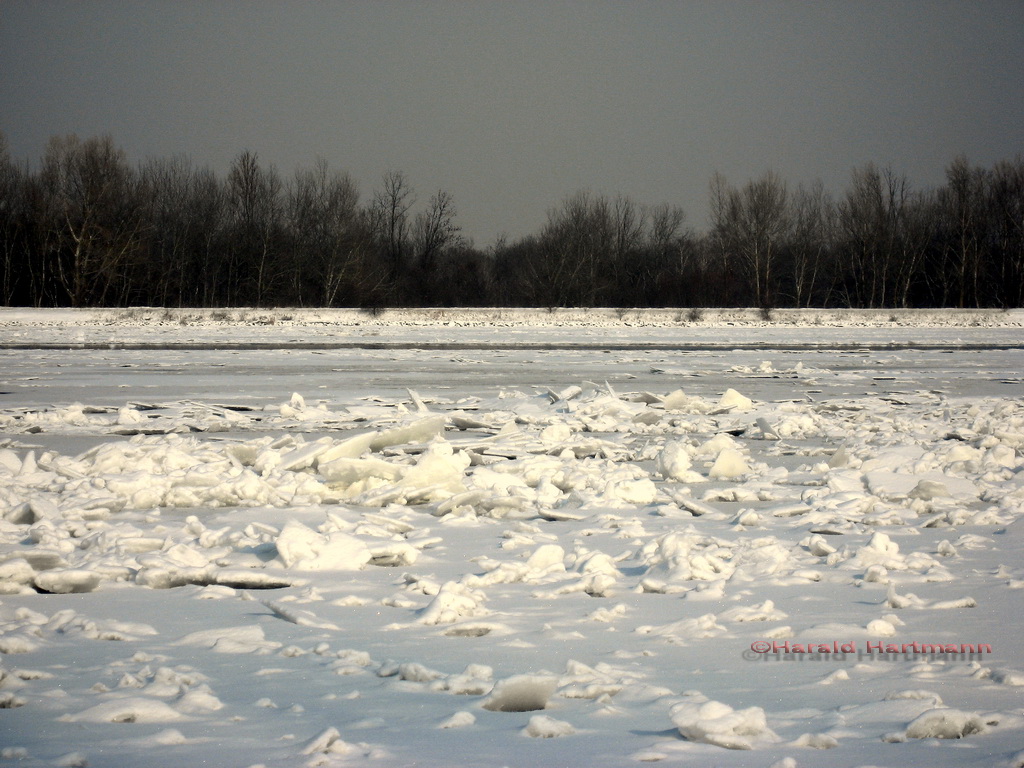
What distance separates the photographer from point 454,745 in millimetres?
2549

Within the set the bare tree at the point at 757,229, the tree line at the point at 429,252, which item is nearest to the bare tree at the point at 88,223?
the tree line at the point at 429,252

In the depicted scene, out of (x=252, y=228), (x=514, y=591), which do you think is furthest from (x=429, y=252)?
(x=514, y=591)

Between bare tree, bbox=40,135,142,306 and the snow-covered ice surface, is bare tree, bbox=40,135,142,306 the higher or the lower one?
the higher one

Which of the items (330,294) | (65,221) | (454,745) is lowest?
(454,745)

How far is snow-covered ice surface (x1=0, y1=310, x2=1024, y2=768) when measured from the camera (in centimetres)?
263

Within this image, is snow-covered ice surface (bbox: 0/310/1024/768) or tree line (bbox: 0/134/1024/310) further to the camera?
tree line (bbox: 0/134/1024/310)

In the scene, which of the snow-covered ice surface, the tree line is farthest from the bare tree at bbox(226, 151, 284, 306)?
the snow-covered ice surface

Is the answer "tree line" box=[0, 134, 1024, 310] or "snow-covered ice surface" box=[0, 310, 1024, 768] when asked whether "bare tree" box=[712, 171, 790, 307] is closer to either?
"tree line" box=[0, 134, 1024, 310]

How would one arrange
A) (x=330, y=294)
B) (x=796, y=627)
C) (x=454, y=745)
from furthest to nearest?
1. (x=330, y=294)
2. (x=796, y=627)
3. (x=454, y=745)

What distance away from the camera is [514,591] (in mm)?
4074

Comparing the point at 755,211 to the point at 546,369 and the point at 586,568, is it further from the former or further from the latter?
the point at 586,568

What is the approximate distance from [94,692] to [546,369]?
14.4 meters

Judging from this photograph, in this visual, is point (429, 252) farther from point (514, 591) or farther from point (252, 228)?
point (514, 591)

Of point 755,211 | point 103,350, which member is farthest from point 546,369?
point 755,211
